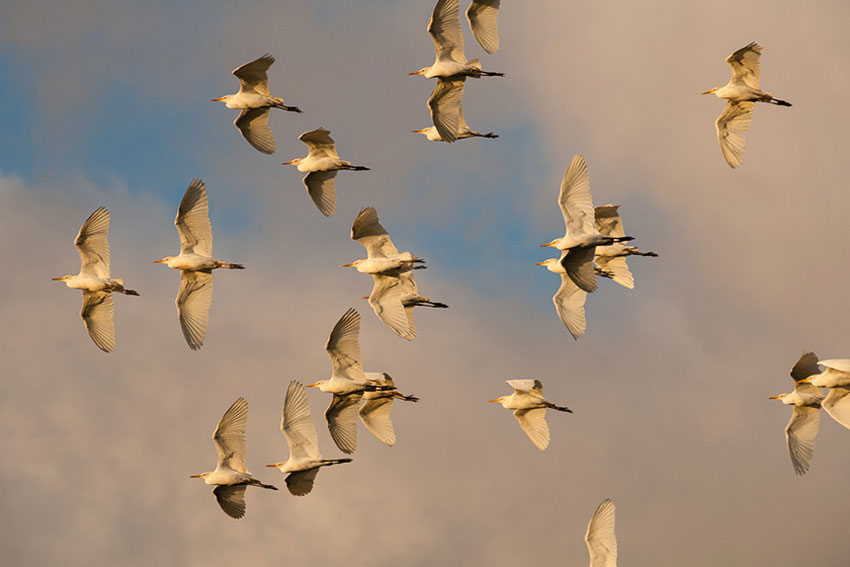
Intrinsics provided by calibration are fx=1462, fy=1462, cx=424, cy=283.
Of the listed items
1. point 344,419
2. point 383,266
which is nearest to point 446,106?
point 383,266

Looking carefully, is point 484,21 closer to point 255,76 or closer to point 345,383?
point 255,76

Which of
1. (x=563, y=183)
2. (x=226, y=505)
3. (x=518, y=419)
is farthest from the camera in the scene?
(x=518, y=419)

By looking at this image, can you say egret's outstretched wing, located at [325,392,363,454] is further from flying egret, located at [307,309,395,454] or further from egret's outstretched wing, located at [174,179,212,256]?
egret's outstretched wing, located at [174,179,212,256]

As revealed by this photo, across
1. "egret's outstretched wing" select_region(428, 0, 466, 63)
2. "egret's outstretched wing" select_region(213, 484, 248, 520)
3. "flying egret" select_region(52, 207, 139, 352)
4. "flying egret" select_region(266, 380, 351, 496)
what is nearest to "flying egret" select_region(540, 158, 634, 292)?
"egret's outstretched wing" select_region(428, 0, 466, 63)

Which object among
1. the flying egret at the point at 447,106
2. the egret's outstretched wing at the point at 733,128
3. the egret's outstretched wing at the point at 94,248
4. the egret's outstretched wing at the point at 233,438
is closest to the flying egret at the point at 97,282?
the egret's outstretched wing at the point at 94,248

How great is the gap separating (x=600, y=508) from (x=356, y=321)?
9.23 meters

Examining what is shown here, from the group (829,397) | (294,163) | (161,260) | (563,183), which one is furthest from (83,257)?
(829,397)

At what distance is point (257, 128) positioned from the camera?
48.1m

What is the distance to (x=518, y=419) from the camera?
1937 inches

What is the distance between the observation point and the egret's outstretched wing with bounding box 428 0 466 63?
44.7 m

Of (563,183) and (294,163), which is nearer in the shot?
(563,183)

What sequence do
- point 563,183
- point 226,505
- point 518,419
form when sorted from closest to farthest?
point 563,183, point 226,505, point 518,419

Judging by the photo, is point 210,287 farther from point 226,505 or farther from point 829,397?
point 829,397

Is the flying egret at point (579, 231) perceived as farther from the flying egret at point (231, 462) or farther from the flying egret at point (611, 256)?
the flying egret at point (231, 462)
